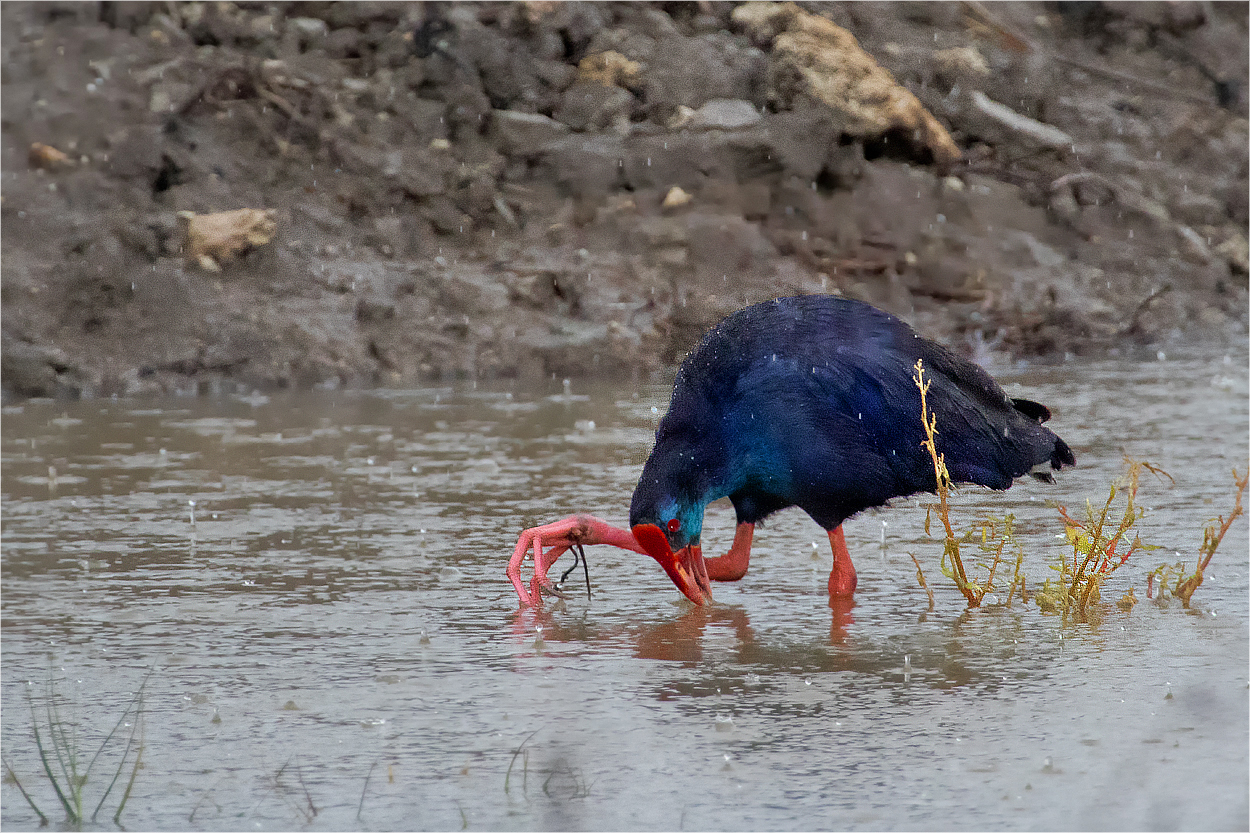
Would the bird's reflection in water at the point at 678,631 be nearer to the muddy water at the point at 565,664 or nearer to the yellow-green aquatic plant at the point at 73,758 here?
the muddy water at the point at 565,664

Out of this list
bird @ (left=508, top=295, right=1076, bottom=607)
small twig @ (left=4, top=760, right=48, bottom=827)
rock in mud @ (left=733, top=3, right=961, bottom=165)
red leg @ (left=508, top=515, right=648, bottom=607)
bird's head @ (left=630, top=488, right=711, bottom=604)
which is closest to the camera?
small twig @ (left=4, top=760, right=48, bottom=827)

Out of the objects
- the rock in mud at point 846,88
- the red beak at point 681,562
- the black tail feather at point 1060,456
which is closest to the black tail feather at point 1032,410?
the black tail feather at point 1060,456

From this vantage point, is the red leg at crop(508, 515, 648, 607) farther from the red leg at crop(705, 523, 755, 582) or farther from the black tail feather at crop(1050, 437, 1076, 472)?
the black tail feather at crop(1050, 437, 1076, 472)

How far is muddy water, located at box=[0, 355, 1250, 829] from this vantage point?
382 centimetres

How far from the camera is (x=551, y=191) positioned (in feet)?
43.3

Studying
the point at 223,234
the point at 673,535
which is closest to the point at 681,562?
the point at 673,535

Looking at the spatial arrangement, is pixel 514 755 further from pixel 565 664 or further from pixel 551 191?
pixel 551 191

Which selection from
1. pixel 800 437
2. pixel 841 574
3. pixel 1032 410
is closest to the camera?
pixel 800 437

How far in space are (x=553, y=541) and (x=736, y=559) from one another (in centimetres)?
64

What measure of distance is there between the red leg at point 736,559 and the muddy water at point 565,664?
0.24 feet

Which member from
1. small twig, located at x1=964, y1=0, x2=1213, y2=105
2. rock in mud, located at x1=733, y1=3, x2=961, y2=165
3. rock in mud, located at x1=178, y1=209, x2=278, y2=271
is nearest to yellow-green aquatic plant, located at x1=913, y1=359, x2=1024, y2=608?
rock in mud, located at x1=178, y1=209, x2=278, y2=271

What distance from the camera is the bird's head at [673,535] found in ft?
17.4

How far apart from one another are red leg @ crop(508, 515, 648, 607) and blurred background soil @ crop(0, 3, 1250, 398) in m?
5.73

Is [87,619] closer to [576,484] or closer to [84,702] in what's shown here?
[84,702]
